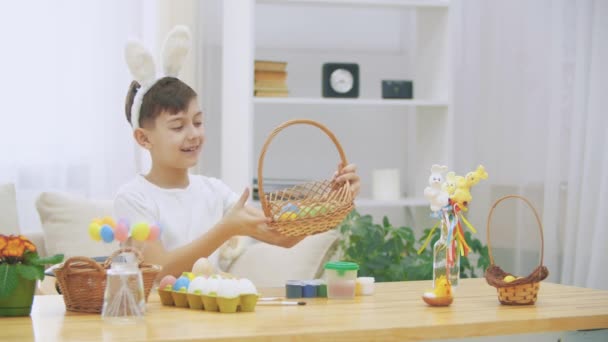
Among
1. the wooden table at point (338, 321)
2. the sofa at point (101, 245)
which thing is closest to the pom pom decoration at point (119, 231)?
the wooden table at point (338, 321)

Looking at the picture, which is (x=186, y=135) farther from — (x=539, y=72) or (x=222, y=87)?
(x=539, y=72)

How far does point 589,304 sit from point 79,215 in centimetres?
207

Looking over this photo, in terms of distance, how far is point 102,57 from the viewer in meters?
3.99

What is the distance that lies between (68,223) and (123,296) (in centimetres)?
188

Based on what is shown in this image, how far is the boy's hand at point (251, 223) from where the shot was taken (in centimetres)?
204

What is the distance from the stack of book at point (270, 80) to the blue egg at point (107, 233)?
7.27ft

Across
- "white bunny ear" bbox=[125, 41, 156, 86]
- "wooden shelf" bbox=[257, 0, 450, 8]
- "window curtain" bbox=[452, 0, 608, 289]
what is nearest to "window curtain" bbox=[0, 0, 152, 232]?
"wooden shelf" bbox=[257, 0, 450, 8]

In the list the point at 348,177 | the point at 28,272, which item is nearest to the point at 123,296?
the point at 28,272

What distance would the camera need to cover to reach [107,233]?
1708 mm

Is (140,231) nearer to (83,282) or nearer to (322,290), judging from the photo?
(83,282)

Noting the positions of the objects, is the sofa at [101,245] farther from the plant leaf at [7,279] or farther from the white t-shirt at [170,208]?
the plant leaf at [7,279]

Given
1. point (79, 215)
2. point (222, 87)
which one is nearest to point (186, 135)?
point (79, 215)

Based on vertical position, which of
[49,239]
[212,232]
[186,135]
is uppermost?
[186,135]

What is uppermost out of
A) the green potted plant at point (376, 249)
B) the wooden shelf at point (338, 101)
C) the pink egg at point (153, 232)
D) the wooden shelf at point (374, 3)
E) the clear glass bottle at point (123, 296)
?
the wooden shelf at point (374, 3)
